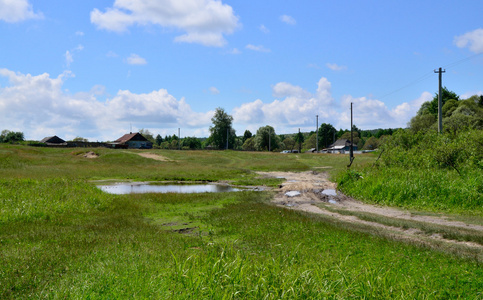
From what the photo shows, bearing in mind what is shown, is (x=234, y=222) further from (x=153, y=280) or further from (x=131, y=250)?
(x=153, y=280)

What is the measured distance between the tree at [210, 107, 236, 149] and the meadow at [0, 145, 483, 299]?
116 m

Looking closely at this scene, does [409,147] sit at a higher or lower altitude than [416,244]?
higher

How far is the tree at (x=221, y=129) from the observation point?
136 meters

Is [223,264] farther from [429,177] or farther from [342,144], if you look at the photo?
[342,144]

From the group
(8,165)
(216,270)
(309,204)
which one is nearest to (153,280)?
(216,270)

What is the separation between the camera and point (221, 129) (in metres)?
136

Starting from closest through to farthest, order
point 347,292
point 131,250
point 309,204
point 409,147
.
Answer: point 347,292 → point 131,250 → point 309,204 → point 409,147

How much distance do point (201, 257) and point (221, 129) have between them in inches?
5024

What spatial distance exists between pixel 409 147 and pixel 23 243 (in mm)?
32794

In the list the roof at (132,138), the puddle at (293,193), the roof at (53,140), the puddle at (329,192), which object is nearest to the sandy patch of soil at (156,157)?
the puddle at (293,193)

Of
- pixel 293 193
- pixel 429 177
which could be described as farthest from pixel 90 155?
pixel 429 177

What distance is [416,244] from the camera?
11.6 meters

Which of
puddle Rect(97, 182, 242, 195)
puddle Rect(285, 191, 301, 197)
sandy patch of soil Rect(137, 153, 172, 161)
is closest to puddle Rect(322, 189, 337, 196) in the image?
puddle Rect(285, 191, 301, 197)

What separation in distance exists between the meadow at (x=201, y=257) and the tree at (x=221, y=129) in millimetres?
115575
